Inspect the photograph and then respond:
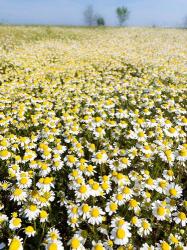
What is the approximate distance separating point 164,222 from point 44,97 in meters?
5.62

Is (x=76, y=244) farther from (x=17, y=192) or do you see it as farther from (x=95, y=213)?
(x=17, y=192)

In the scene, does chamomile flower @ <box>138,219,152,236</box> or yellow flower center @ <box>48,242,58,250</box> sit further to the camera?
chamomile flower @ <box>138,219,152,236</box>

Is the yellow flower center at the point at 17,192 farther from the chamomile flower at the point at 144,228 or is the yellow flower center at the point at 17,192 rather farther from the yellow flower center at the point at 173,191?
the yellow flower center at the point at 173,191

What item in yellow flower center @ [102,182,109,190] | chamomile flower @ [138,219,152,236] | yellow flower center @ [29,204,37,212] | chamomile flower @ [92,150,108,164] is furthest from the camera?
chamomile flower @ [92,150,108,164]

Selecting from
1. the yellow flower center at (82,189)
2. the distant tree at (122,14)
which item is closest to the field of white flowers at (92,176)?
the yellow flower center at (82,189)

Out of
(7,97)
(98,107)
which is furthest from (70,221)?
(7,97)

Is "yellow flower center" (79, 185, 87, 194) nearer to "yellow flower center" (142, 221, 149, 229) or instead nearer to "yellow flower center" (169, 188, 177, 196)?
"yellow flower center" (142, 221, 149, 229)

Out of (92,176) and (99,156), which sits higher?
(99,156)

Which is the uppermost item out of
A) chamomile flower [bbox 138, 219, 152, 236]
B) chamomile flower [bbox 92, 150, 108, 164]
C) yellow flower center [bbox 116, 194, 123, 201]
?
chamomile flower [bbox 92, 150, 108, 164]

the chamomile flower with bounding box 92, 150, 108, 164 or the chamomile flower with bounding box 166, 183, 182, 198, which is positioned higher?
the chamomile flower with bounding box 92, 150, 108, 164

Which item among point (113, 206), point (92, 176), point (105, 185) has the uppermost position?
point (105, 185)

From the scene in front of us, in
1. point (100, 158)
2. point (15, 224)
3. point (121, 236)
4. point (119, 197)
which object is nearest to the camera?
point (121, 236)

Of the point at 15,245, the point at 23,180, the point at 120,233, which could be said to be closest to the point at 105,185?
the point at 120,233

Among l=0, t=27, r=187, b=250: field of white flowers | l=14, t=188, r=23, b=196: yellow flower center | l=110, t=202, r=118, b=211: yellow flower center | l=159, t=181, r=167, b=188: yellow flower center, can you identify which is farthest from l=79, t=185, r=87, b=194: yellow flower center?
l=159, t=181, r=167, b=188: yellow flower center
